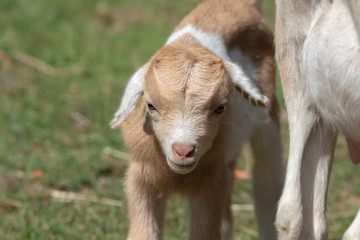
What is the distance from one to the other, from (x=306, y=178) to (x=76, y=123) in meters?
3.65

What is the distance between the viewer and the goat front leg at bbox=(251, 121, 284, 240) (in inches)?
222

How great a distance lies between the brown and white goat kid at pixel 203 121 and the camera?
4.35 metres

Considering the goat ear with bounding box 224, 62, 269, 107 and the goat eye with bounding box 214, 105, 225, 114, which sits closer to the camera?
the goat eye with bounding box 214, 105, 225, 114

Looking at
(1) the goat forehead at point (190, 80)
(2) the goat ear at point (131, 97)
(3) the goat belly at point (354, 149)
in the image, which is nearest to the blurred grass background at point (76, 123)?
(2) the goat ear at point (131, 97)

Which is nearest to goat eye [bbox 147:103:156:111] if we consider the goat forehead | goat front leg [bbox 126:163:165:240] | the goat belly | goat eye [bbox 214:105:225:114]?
the goat forehead

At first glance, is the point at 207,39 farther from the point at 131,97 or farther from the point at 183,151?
the point at 183,151

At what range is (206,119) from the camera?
4.38m

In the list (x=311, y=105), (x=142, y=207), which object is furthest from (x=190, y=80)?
(x=142, y=207)

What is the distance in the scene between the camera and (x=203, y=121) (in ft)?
14.3

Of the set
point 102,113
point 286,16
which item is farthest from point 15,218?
point 286,16

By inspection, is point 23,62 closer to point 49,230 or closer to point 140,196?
point 49,230

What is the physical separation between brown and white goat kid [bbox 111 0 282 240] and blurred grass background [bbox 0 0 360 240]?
2.67 feet

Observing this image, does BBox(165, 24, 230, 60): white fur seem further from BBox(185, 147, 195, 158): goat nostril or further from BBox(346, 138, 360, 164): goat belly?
BBox(346, 138, 360, 164): goat belly

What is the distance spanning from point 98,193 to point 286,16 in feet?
9.03
